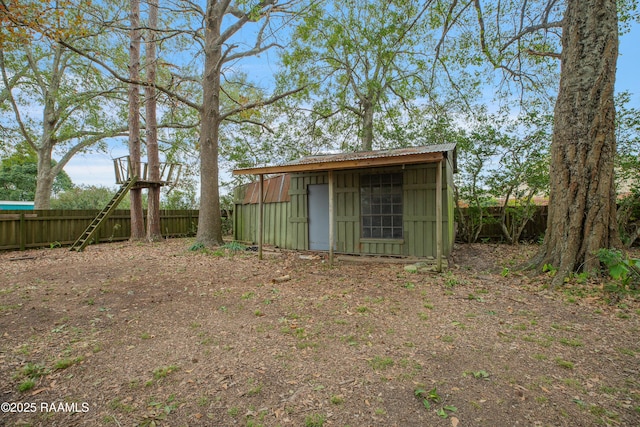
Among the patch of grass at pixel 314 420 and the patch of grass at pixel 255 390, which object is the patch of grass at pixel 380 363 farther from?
the patch of grass at pixel 255 390

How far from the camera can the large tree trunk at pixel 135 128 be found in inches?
406

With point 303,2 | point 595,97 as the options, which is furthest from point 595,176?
point 303,2

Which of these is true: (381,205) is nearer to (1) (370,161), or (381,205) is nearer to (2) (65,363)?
(1) (370,161)

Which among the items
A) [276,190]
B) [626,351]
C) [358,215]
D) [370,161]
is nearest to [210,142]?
[276,190]

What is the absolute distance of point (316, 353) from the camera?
113 inches

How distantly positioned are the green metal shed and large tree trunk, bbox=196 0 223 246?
5.88 ft

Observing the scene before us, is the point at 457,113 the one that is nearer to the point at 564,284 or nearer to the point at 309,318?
the point at 564,284

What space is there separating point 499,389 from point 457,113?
1110cm

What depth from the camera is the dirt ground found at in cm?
209

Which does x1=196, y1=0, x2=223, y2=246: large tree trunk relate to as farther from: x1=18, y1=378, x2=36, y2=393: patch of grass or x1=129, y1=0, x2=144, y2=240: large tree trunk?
x1=18, y1=378, x2=36, y2=393: patch of grass

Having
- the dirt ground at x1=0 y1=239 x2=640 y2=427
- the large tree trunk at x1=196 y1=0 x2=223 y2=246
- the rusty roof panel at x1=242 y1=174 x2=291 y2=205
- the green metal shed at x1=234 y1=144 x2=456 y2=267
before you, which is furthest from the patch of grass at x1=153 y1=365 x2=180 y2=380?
the large tree trunk at x1=196 y1=0 x2=223 y2=246

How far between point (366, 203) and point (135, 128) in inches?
350

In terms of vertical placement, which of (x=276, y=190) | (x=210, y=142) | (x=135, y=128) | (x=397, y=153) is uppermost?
(x=135, y=128)

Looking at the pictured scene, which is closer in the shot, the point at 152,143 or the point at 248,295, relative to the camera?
the point at 248,295
